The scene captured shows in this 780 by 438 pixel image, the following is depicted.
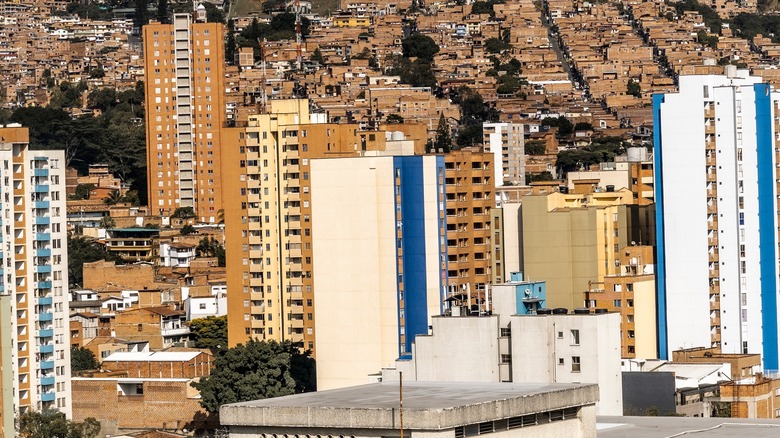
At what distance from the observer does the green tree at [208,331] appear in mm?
67750

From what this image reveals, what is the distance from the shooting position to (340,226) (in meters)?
53.6

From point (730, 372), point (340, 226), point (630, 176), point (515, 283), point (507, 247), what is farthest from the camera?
point (630, 176)

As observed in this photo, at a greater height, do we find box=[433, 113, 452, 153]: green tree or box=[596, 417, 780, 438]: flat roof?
box=[433, 113, 452, 153]: green tree

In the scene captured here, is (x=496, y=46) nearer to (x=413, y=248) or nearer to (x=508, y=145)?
(x=508, y=145)

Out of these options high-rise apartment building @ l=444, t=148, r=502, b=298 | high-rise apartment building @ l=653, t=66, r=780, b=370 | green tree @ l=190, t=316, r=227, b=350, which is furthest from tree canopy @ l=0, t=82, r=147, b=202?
high-rise apartment building @ l=653, t=66, r=780, b=370

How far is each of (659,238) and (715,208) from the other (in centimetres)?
152

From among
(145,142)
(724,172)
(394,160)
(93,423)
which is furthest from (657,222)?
(145,142)

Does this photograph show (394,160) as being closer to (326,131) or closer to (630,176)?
(326,131)

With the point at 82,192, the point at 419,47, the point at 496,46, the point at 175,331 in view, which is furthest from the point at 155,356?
the point at 496,46

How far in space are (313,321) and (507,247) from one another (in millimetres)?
5542

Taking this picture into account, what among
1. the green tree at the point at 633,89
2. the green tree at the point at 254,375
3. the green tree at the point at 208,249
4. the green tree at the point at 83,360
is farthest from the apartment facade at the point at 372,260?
the green tree at the point at 633,89

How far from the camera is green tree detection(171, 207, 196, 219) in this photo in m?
94.6

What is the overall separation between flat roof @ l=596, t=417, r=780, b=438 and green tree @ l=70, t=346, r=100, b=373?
105 feet

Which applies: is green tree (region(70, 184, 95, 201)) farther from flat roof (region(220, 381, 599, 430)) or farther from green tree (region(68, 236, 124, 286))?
flat roof (region(220, 381, 599, 430))
